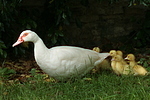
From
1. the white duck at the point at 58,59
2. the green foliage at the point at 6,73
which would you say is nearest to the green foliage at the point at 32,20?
the green foliage at the point at 6,73

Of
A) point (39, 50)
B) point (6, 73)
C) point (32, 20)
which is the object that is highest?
point (32, 20)

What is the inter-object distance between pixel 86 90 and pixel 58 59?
598 millimetres

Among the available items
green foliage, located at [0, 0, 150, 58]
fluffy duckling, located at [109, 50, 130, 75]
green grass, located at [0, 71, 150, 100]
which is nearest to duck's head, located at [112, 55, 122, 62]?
fluffy duckling, located at [109, 50, 130, 75]

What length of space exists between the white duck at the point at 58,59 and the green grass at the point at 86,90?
16cm

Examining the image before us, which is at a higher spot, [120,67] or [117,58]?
[117,58]

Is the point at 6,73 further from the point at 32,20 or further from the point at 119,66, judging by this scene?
the point at 119,66

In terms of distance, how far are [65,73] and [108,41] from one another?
2487mm

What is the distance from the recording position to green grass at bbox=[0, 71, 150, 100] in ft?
10.0

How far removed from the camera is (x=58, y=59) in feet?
12.2

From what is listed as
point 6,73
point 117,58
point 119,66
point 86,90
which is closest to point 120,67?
point 119,66

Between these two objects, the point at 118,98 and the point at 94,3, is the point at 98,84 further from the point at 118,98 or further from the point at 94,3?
the point at 94,3

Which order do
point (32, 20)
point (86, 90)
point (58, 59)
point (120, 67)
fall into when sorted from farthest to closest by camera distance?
point (32, 20) < point (120, 67) < point (58, 59) < point (86, 90)

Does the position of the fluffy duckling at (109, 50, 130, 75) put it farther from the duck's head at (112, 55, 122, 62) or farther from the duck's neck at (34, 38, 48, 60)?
the duck's neck at (34, 38, 48, 60)

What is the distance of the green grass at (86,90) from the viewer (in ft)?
10.0
